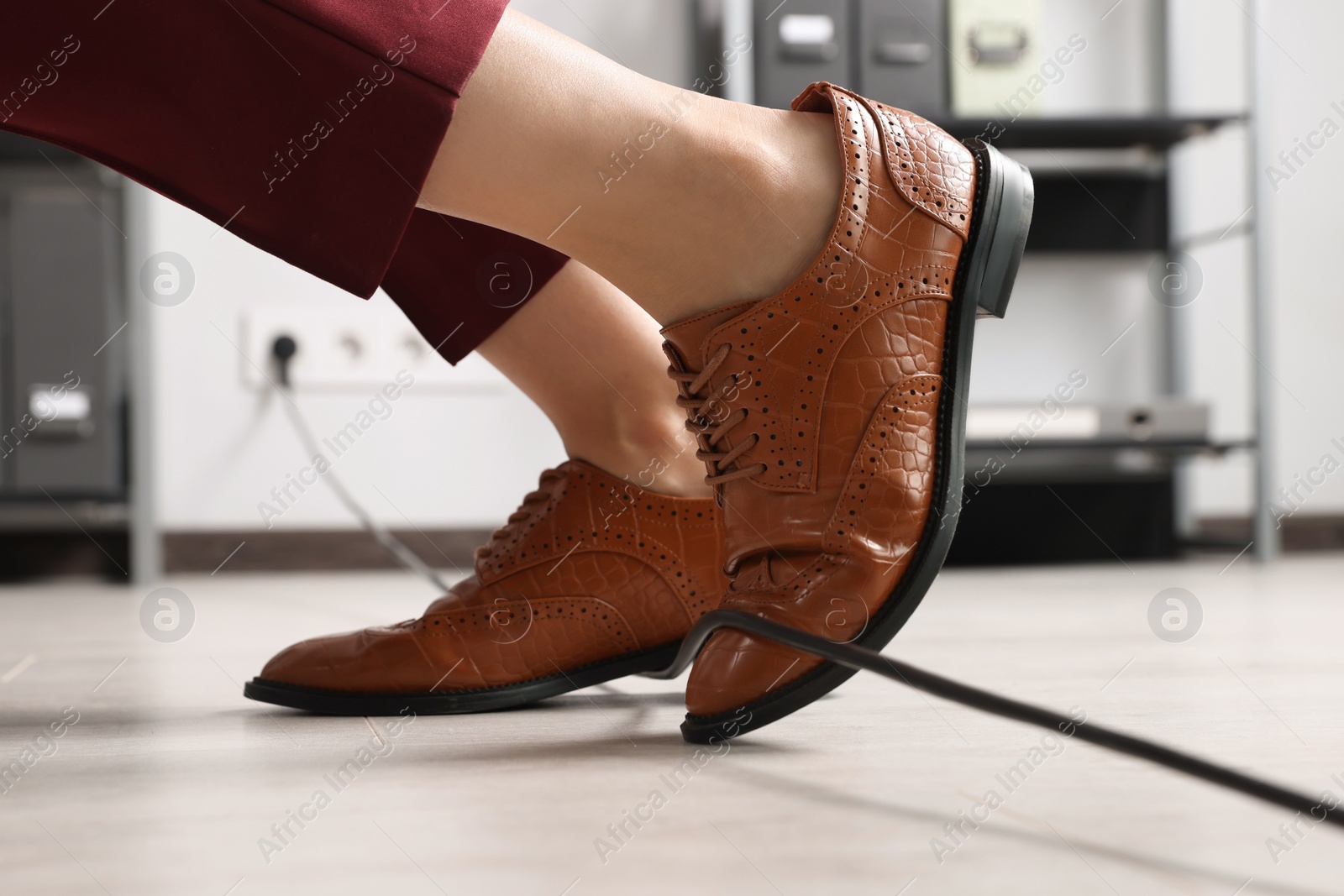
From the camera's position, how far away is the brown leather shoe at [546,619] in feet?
1.87

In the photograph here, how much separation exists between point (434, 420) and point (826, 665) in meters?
1.35

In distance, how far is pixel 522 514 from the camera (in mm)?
628

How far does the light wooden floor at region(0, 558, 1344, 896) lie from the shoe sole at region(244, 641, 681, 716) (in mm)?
11

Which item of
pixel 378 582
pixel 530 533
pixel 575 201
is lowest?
pixel 378 582

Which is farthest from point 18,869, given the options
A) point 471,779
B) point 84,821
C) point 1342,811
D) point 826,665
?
point 1342,811

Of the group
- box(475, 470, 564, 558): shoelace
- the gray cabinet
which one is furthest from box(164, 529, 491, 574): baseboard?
box(475, 470, 564, 558): shoelace

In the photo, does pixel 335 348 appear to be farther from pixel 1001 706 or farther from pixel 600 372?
pixel 1001 706

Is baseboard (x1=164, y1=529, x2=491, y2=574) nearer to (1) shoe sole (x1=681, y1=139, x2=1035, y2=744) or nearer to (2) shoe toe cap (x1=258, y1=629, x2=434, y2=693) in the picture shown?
(2) shoe toe cap (x1=258, y1=629, x2=434, y2=693)

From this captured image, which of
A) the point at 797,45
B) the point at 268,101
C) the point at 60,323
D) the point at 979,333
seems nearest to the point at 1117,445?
the point at 979,333

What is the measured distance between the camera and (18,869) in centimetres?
33

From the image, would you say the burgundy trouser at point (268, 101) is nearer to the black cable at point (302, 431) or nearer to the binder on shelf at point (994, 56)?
the black cable at point (302, 431)

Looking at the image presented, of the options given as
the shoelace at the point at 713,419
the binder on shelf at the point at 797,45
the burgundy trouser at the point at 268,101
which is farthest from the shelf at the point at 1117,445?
the burgundy trouser at the point at 268,101

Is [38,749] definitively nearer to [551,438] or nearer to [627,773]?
[627,773]

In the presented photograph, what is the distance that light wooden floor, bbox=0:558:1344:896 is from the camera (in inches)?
12.4
